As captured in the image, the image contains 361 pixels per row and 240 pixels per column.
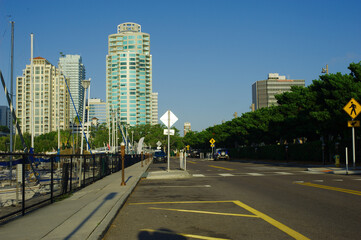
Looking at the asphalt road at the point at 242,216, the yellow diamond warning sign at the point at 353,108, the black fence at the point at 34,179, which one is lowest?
the asphalt road at the point at 242,216

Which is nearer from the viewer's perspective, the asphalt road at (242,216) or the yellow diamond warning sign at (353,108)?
the asphalt road at (242,216)

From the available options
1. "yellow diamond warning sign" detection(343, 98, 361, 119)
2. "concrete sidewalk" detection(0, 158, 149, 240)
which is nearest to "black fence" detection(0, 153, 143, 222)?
"concrete sidewalk" detection(0, 158, 149, 240)

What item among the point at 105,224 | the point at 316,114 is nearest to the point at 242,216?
the point at 105,224

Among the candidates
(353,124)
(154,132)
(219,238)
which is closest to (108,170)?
(353,124)

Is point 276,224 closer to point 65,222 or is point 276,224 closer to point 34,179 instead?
point 65,222

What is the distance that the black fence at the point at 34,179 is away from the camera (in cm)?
820

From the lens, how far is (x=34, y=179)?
992 cm

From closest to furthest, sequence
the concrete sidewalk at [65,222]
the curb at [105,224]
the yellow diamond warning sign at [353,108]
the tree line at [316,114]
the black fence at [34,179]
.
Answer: the curb at [105,224] → the concrete sidewalk at [65,222] → the black fence at [34,179] → the yellow diamond warning sign at [353,108] → the tree line at [316,114]

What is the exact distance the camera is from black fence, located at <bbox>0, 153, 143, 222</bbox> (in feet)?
26.9

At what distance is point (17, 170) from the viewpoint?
873 cm

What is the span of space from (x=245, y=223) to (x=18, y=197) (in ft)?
16.4

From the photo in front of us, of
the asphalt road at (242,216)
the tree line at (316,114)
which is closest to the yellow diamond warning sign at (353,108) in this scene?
the tree line at (316,114)

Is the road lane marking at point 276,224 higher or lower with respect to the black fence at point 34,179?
lower

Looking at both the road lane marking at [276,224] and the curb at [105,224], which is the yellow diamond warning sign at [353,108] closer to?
the road lane marking at [276,224]
